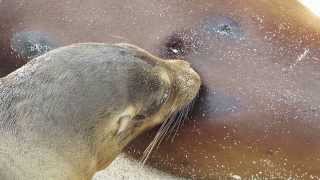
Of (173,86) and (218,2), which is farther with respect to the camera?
(218,2)

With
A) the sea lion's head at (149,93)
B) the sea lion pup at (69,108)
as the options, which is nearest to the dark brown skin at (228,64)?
the sea lion's head at (149,93)

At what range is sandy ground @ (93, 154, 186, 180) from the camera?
12.1 feet

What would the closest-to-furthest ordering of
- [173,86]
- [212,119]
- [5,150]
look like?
[5,150]
[173,86]
[212,119]

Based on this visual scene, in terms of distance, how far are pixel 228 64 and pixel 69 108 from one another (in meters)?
0.88

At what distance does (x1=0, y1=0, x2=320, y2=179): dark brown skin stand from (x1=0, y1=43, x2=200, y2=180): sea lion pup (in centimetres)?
50

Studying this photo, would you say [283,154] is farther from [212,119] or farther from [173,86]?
[173,86]

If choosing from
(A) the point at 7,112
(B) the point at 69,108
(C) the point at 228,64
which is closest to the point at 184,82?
(C) the point at 228,64

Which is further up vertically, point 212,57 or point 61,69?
point 61,69

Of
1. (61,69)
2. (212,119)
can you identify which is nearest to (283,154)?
(212,119)

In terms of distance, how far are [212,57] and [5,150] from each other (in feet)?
3.39

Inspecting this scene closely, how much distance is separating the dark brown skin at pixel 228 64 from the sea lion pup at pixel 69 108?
1.64ft

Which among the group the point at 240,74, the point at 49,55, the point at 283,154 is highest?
the point at 49,55

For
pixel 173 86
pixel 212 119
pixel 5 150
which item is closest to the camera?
pixel 5 150

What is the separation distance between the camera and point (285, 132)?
348 cm
